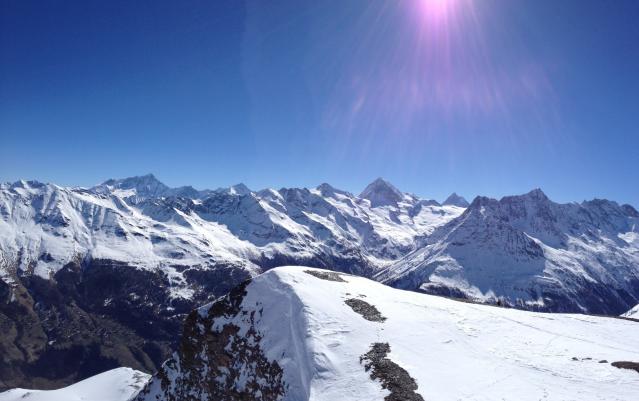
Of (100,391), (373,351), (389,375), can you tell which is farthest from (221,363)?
(100,391)

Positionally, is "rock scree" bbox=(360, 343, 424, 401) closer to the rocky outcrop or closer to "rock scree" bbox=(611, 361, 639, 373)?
the rocky outcrop

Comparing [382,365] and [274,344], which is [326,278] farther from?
[382,365]

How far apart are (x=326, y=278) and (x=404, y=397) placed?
2608 cm

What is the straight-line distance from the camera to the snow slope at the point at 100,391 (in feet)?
280

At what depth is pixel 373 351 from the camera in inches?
1339

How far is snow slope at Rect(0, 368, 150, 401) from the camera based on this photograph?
85.2 metres

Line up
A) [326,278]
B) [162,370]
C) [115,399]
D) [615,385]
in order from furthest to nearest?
[115,399] < [326,278] < [162,370] < [615,385]

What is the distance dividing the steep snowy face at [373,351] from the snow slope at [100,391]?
49778mm

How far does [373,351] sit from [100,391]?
80.9 meters

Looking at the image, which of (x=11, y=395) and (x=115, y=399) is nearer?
(x=115, y=399)

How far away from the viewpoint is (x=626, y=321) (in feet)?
182

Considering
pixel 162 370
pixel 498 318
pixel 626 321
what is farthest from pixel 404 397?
pixel 626 321

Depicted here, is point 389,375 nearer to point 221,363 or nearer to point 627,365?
point 221,363

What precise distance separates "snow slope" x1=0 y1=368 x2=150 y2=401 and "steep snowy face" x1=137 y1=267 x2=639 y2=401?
49.8m
